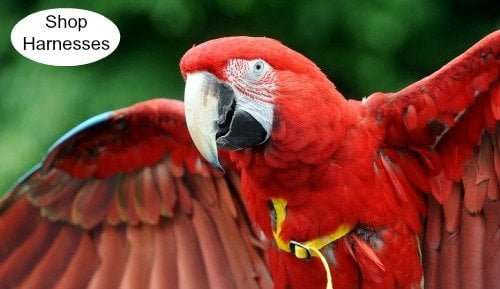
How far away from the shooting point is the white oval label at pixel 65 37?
1.22 m

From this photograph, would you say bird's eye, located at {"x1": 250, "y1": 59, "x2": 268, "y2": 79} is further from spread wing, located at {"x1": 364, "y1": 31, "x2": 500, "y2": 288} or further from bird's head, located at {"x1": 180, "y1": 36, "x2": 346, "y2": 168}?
spread wing, located at {"x1": 364, "y1": 31, "x2": 500, "y2": 288}

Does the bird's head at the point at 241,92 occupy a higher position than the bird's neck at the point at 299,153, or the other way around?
the bird's head at the point at 241,92

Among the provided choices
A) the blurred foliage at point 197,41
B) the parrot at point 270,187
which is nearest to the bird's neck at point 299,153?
the parrot at point 270,187

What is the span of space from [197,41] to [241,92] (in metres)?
0.57

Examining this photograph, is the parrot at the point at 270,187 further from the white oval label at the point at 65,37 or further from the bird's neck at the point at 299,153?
the white oval label at the point at 65,37

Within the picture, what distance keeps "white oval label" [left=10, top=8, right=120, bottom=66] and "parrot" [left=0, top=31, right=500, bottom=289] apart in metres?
0.11

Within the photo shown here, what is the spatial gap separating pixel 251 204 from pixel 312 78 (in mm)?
237

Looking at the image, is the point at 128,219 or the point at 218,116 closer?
the point at 218,116

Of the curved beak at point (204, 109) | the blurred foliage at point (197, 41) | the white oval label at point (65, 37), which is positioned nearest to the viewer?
the curved beak at point (204, 109)

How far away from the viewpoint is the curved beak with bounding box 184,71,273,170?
3.08 ft

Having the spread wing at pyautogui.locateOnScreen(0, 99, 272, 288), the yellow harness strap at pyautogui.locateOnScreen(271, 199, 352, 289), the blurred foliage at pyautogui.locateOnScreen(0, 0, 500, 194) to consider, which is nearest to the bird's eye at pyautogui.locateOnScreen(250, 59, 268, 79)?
the yellow harness strap at pyautogui.locateOnScreen(271, 199, 352, 289)

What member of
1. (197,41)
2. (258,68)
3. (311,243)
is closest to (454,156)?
(311,243)

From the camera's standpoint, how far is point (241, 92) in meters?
0.96

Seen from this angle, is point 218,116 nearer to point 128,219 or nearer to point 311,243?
point 311,243
